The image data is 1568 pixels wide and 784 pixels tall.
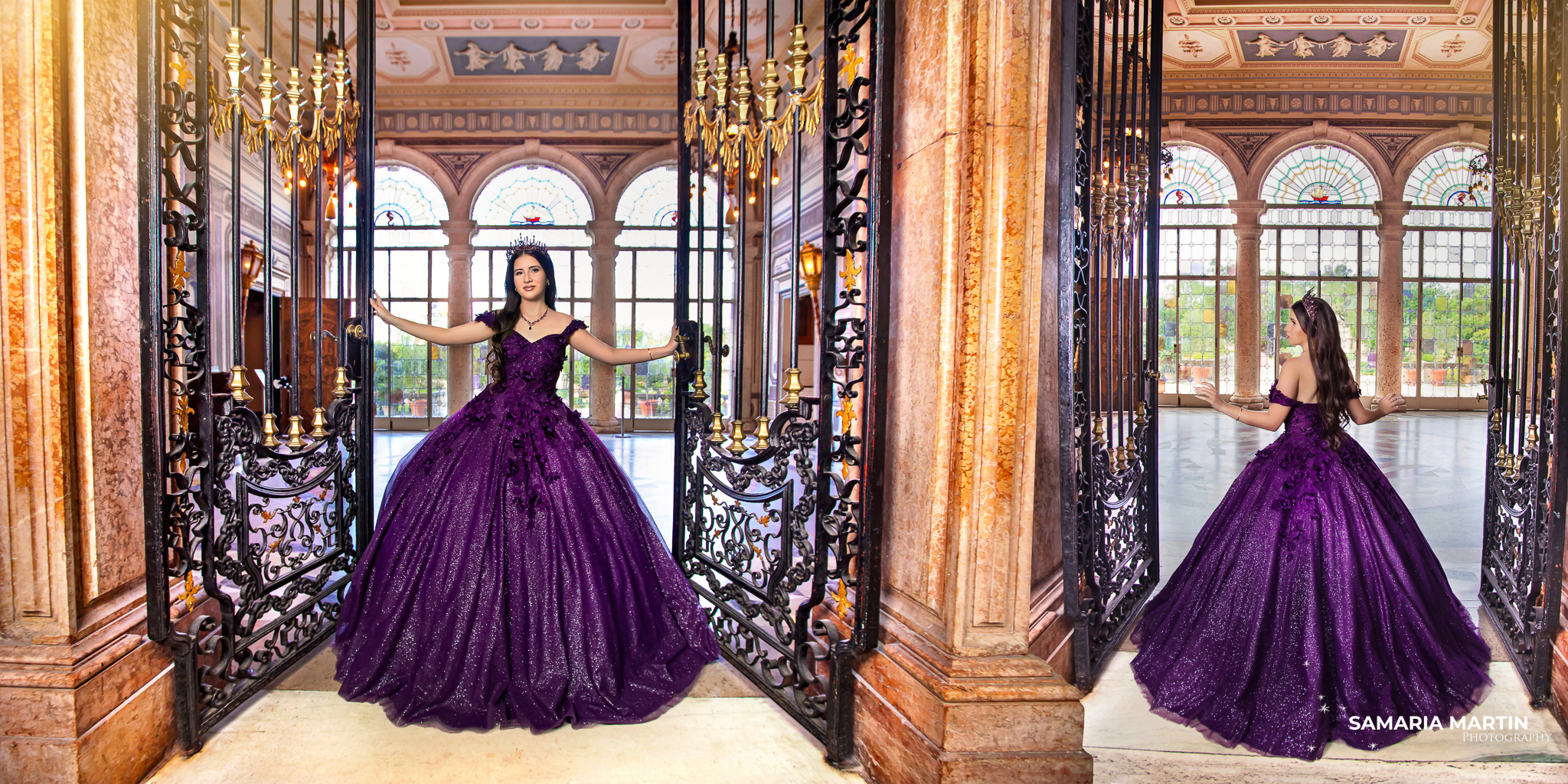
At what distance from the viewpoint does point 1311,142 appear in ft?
41.6

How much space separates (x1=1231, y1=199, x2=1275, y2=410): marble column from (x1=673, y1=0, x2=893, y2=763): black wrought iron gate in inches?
506

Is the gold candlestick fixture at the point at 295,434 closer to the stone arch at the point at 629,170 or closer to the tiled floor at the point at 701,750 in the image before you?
the tiled floor at the point at 701,750

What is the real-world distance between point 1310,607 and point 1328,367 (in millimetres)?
862

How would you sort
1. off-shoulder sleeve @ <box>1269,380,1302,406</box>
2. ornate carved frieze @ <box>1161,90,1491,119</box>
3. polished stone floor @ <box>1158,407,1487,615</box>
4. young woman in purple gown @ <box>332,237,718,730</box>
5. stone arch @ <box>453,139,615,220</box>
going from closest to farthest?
young woman in purple gown @ <box>332,237,718,730</box> < off-shoulder sleeve @ <box>1269,380,1302,406</box> < polished stone floor @ <box>1158,407,1487,615</box> < stone arch @ <box>453,139,615,220</box> < ornate carved frieze @ <box>1161,90,1491,119</box>

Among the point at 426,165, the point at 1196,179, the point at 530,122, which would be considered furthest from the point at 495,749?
the point at 1196,179

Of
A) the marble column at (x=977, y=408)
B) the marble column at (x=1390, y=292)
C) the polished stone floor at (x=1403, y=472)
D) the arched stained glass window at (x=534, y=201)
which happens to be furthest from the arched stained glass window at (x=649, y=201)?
the marble column at (x=1390, y=292)

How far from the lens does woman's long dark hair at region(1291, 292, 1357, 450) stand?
2631 mm

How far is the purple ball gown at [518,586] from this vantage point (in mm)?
2279

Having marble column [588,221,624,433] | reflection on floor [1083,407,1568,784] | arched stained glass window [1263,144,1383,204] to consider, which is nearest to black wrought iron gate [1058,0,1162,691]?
reflection on floor [1083,407,1568,784]

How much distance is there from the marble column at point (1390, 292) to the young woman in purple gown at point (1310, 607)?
44.0 ft

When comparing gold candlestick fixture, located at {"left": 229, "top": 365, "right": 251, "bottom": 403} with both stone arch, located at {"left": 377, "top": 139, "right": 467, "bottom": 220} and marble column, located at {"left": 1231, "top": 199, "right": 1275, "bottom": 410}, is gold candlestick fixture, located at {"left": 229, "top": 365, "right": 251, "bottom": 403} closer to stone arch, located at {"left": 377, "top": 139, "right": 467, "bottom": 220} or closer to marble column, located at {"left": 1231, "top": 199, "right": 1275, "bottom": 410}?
stone arch, located at {"left": 377, "top": 139, "right": 467, "bottom": 220}

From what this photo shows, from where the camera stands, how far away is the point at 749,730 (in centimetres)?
225

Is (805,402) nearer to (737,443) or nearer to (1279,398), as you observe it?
(737,443)

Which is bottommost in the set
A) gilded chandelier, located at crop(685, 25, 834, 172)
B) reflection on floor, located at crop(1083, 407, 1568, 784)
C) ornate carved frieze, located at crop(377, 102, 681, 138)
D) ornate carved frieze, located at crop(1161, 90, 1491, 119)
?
reflection on floor, located at crop(1083, 407, 1568, 784)
